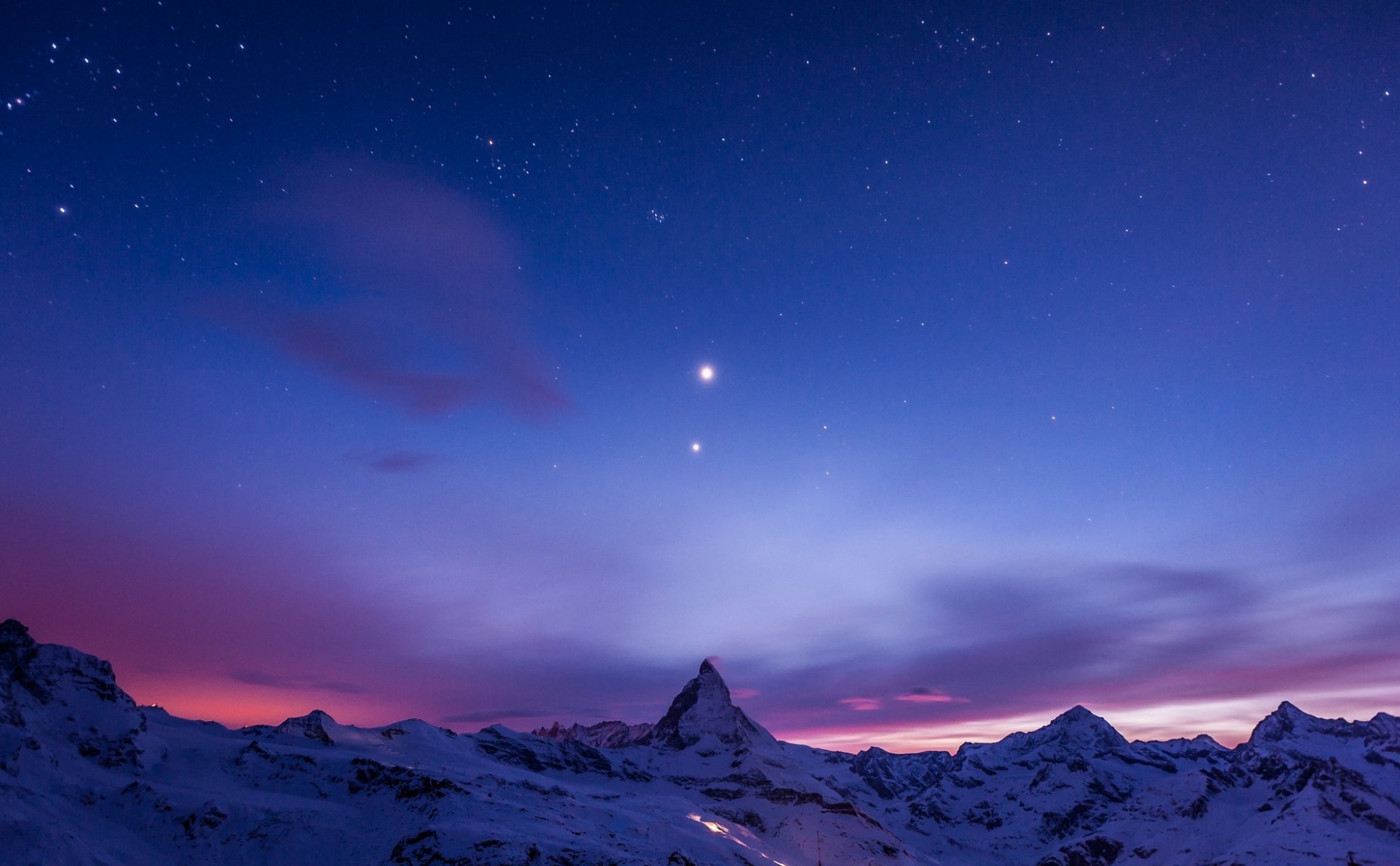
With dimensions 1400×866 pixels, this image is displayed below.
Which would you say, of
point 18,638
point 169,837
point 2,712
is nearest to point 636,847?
point 169,837

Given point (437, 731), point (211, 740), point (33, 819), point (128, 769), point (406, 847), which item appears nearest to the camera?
point (33, 819)

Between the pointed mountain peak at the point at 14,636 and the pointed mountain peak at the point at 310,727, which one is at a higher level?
the pointed mountain peak at the point at 14,636

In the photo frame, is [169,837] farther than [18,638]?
A: No

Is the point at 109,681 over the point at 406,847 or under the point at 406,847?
over

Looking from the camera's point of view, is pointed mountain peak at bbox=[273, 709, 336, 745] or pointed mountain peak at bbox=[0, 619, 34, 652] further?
pointed mountain peak at bbox=[273, 709, 336, 745]

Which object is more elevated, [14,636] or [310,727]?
Result: [14,636]

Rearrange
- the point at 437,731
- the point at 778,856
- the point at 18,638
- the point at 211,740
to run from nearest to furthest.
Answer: the point at 18,638, the point at 211,740, the point at 778,856, the point at 437,731

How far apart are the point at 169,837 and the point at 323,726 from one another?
3163 inches

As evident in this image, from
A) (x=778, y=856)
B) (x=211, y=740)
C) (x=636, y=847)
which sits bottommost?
(x=778, y=856)

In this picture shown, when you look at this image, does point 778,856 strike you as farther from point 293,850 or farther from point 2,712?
point 2,712

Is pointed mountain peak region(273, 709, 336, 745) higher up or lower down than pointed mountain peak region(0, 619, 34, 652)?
lower down

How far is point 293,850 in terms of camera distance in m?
78.1

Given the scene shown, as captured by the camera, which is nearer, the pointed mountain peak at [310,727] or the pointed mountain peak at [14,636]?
the pointed mountain peak at [14,636]

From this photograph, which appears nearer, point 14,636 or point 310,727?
point 14,636
